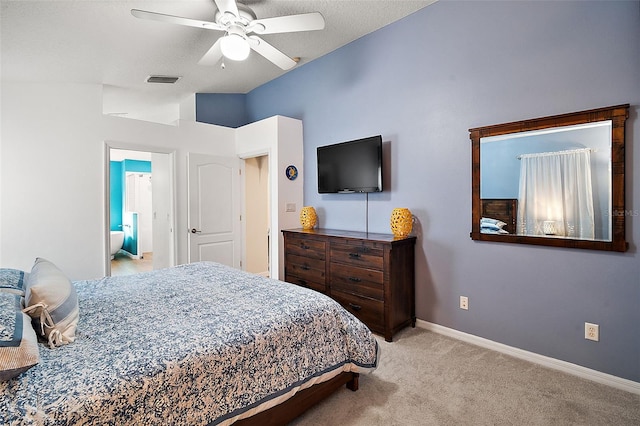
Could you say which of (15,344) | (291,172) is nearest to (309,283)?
(291,172)

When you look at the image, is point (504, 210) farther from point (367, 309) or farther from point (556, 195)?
point (367, 309)

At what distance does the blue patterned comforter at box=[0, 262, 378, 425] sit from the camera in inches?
40.9

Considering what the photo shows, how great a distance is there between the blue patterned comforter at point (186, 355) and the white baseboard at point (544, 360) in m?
1.21

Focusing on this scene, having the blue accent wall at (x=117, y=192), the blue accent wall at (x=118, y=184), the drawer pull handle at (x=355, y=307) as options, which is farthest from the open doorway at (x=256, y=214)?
the blue accent wall at (x=117, y=192)

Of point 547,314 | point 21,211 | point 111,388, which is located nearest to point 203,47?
point 21,211

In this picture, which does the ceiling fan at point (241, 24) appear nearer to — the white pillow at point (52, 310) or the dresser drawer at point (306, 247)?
the white pillow at point (52, 310)

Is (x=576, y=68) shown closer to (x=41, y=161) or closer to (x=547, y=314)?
(x=547, y=314)

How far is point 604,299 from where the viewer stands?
2127 millimetres

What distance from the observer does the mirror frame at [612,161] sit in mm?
2020

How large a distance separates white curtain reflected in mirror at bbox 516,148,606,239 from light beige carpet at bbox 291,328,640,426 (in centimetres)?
101

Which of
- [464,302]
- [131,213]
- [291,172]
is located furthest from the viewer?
[131,213]

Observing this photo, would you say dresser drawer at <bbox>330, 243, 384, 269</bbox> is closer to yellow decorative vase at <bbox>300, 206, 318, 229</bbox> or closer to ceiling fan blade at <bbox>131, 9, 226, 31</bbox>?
yellow decorative vase at <bbox>300, 206, 318, 229</bbox>

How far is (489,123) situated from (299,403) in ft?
8.25

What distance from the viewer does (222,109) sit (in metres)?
5.04
